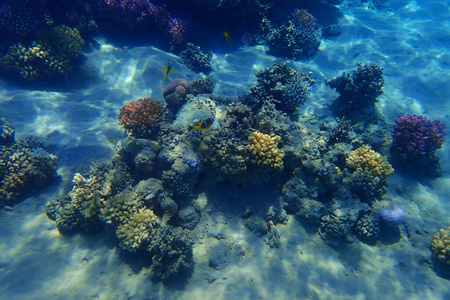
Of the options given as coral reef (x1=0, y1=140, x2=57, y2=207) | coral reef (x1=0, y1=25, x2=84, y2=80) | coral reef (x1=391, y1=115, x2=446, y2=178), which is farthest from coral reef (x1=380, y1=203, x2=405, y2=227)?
Result: coral reef (x1=0, y1=25, x2=84, y2=80)

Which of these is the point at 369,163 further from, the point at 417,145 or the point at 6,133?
the point at 6,133

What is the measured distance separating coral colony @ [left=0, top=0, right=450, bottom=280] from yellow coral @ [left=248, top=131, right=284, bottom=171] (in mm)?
23

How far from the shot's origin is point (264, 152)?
492 centimetres

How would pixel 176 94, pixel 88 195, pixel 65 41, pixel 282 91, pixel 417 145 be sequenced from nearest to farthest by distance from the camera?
1. pixel 88 195
2. pixel 176 94
3. pixel 417 145
4. pixel 282 91
5. pixel 65 41

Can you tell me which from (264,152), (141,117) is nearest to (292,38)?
(264,152)

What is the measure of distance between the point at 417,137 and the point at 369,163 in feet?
7.66

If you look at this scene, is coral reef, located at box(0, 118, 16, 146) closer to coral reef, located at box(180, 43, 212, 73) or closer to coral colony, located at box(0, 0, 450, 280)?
coral colony, located at box(0, 0, 450, 280)

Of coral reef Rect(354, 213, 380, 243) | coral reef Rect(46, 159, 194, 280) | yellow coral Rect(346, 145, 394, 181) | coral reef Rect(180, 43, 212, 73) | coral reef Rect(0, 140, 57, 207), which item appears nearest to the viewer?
coral reef Rect(46, 159, 194, 280)

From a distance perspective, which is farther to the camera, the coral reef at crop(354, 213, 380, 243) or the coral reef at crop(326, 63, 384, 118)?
the coral reef at crop(326, 63, 384, 118)

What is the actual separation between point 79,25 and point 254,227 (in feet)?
35.3

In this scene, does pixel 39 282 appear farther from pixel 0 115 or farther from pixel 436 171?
pixel 436 171

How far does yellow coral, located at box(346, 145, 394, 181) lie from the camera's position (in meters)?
5.93

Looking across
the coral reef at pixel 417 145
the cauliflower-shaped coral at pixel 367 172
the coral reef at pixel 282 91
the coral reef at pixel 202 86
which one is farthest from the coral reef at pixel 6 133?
the coral reef at pixel 417 145

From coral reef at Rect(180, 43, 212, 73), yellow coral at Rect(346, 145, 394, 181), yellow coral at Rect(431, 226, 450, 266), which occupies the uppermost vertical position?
coral reef at Rect(180, 43, 212, 73)
